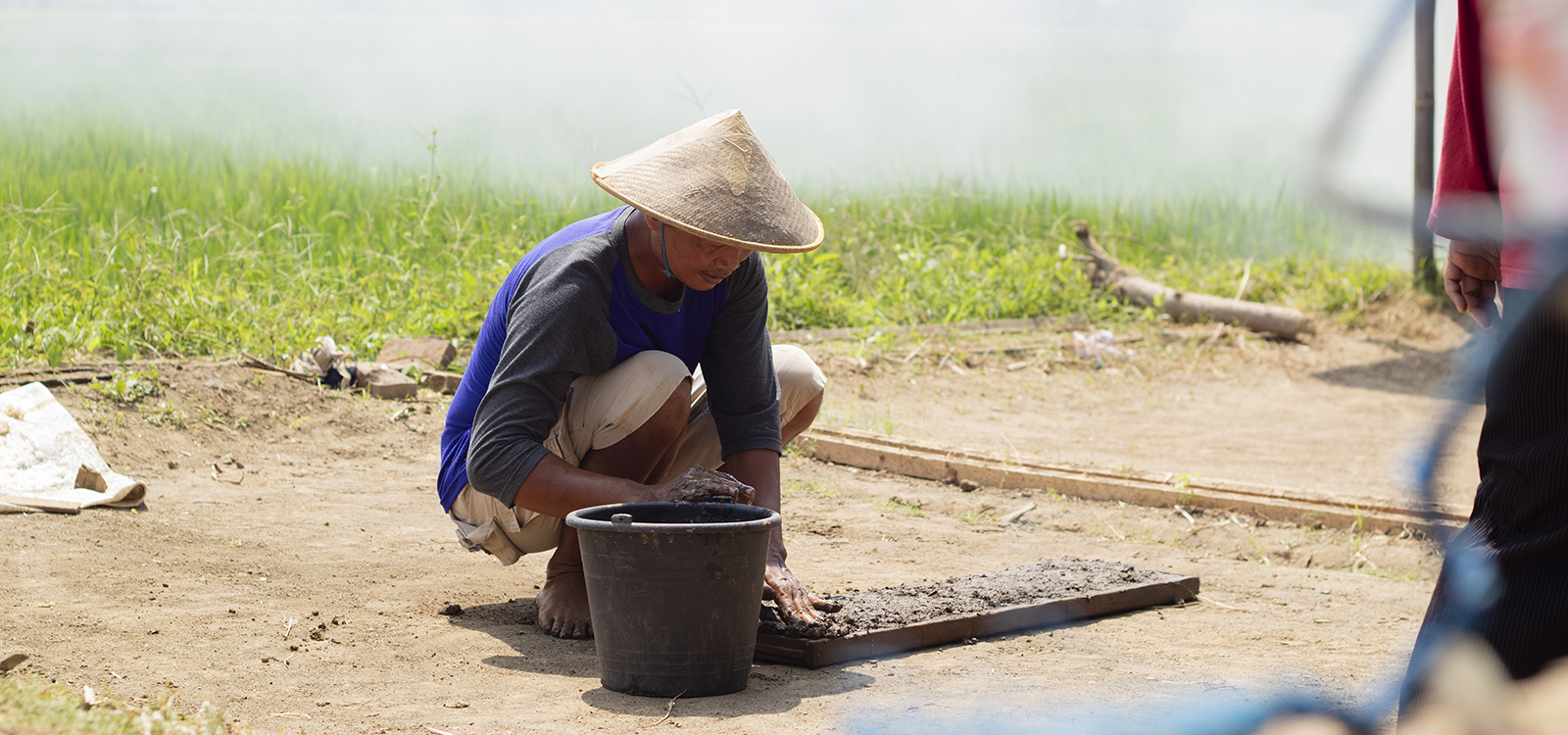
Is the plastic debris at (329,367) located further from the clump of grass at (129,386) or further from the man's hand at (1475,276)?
the man's hand at (1475,276)

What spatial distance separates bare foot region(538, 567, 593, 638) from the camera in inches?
112

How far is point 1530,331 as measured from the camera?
1.73 meters

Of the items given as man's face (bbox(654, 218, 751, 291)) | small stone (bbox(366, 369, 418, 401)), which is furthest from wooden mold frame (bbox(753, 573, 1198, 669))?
small stone (bbox(366, 369, 418, 401))

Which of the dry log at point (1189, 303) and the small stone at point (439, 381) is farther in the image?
the dry log at point (1189, 303)

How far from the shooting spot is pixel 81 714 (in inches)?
74.3

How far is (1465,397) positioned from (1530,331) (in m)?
0.13

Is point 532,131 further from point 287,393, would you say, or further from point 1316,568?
point 1316,568

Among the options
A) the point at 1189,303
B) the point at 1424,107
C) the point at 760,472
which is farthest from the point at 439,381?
the point at 1424,107

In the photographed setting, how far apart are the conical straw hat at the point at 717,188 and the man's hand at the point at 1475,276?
1129 millimetres

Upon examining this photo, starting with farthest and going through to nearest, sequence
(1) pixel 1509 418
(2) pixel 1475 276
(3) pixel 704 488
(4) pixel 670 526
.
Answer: (3) pixel 704 488, (4) pixel 670 526, (2) pixel 1475 276, (1) pixel 1509 418

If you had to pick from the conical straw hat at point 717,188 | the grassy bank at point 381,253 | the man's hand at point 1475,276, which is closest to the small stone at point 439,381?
the grassy bank at point 381,253

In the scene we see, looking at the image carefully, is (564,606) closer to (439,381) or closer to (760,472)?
(760,472)

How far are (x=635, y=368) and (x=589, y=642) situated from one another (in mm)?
651

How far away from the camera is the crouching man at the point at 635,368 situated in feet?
8.19
